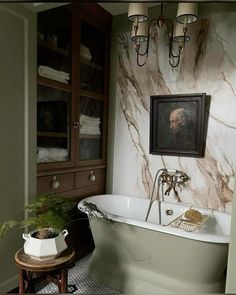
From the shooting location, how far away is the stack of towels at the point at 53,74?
1.90 meters

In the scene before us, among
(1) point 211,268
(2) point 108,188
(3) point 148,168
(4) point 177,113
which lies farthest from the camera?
(2) point 108,188

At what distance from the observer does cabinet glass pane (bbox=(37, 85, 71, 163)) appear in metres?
1.97

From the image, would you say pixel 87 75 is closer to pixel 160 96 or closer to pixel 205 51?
pixel 160 96

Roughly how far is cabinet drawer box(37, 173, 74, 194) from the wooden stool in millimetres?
583

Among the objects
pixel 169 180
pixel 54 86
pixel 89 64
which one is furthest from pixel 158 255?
pixel 89 64

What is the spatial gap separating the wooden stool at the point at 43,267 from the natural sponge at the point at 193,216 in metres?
1.01

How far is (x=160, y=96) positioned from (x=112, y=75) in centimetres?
65

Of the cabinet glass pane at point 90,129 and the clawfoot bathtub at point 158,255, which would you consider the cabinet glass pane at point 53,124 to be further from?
the clawfoot bathtub at point 158,255

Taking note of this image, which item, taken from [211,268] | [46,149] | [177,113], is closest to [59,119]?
[46,149]

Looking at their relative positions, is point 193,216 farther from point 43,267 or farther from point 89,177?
point 43,267

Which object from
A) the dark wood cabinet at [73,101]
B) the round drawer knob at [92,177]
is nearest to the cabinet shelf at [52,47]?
the dark wood cabinet at [73,101]

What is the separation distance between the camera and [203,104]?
217 centimetres

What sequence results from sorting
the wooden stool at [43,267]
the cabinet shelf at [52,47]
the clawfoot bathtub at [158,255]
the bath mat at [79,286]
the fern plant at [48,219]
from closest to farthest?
1. the wooden stool at [43,267]
2. the fern plant at [48,219]
3. the clawfoot bathtub at [158,255]
4. the bath mat at [79,286]
5. the cabinet shelf at [52,47]

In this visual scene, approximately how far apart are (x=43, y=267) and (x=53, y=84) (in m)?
1.36
